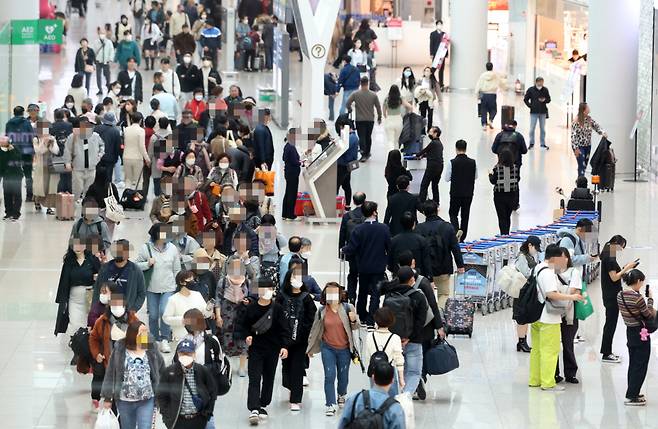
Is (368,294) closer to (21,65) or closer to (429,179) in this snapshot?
(429,179)

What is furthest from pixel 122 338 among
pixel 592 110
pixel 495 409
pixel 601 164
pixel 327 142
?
pixel 592 110

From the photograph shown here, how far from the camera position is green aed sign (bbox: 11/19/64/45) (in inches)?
979

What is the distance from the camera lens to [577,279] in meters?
13.5

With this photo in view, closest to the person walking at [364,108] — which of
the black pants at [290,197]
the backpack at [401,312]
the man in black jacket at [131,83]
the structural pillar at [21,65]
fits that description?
the black pants at [290,197]

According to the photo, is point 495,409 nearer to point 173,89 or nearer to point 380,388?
point 380,388

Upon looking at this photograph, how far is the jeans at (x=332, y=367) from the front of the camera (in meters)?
12.8

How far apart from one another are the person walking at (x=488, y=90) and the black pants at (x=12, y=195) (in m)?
12.2

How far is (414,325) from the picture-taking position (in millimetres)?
12703

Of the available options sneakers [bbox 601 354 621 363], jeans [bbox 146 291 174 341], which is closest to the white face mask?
jeans [bbox 146 291 174 341]

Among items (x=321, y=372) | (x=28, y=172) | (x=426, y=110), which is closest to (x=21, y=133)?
(x=28, y=172)

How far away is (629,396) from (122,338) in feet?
15.2

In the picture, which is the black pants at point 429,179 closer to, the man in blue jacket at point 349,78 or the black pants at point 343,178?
the black pants at point 343,178

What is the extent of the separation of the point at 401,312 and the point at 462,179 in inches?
295

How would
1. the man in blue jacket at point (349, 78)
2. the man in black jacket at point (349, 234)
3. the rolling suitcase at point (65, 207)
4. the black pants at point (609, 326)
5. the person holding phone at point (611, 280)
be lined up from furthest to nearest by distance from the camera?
the man in blue jacket at point (349, 78) < the rolling suitcase at point (65, 207) < the man in black jacket at point (349, 234) < the black pants at point (609, 326) < the person holding phone at point (611, 280)
